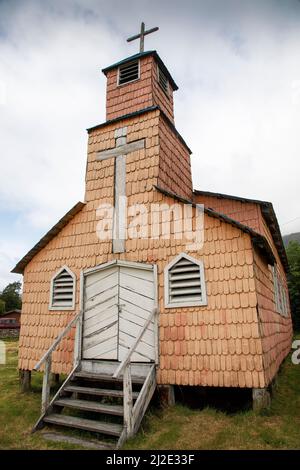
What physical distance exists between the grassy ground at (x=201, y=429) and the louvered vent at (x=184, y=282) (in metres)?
2.29

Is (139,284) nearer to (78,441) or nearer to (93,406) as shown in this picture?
(93,406)

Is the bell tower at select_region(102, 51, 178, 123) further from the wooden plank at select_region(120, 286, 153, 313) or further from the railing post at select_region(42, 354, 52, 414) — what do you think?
A: the railing post at select_region(42, 354, 52, 414)

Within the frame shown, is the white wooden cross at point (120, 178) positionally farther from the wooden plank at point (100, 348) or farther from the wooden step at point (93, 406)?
the wooden step at point (93, 406)

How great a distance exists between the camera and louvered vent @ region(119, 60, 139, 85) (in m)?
10.3

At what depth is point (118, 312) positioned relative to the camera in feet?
25.1

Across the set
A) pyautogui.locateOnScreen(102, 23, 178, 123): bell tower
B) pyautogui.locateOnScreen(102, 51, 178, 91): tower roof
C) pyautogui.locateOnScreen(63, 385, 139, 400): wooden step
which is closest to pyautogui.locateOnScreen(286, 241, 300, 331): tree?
pyautogui.locateOnScreen(102, 51, 178, 91): tower roof

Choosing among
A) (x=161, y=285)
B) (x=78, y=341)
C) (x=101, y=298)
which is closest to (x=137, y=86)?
(x=161, y=285)

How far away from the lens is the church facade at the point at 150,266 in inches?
254

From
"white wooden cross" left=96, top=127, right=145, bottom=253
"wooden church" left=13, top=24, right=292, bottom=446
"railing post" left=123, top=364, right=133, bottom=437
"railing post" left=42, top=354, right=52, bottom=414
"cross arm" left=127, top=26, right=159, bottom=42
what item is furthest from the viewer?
"cross arm" left=127, top=26, right=159, bottom=42

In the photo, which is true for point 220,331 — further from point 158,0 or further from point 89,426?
point 158,0

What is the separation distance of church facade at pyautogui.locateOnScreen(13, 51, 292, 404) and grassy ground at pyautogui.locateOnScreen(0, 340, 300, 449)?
62 cm

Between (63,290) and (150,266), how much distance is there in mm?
2937
